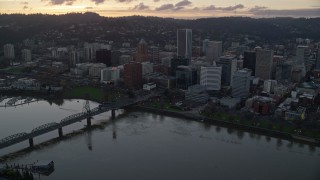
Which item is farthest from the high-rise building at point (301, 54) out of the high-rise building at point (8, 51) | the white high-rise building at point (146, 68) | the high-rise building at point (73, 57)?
the high-rise building at point (8, 51)

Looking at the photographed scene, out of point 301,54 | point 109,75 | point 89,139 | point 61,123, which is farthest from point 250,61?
point 61,123

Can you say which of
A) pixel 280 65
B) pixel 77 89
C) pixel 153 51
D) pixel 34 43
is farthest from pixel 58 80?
pixel 34 43

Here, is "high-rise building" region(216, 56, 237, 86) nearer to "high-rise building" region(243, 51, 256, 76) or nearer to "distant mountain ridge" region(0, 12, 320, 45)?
"high-rise building" region(243, 51, 256, 76)

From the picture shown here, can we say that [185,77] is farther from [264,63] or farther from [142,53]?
[142,53]

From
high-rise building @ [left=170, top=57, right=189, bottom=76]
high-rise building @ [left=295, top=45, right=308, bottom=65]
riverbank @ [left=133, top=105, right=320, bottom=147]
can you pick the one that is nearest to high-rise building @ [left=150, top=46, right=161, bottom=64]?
high-rise building @ [left=170, top=57, right=189, bottom=76]

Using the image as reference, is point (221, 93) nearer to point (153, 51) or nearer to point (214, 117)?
point (214, 117)
